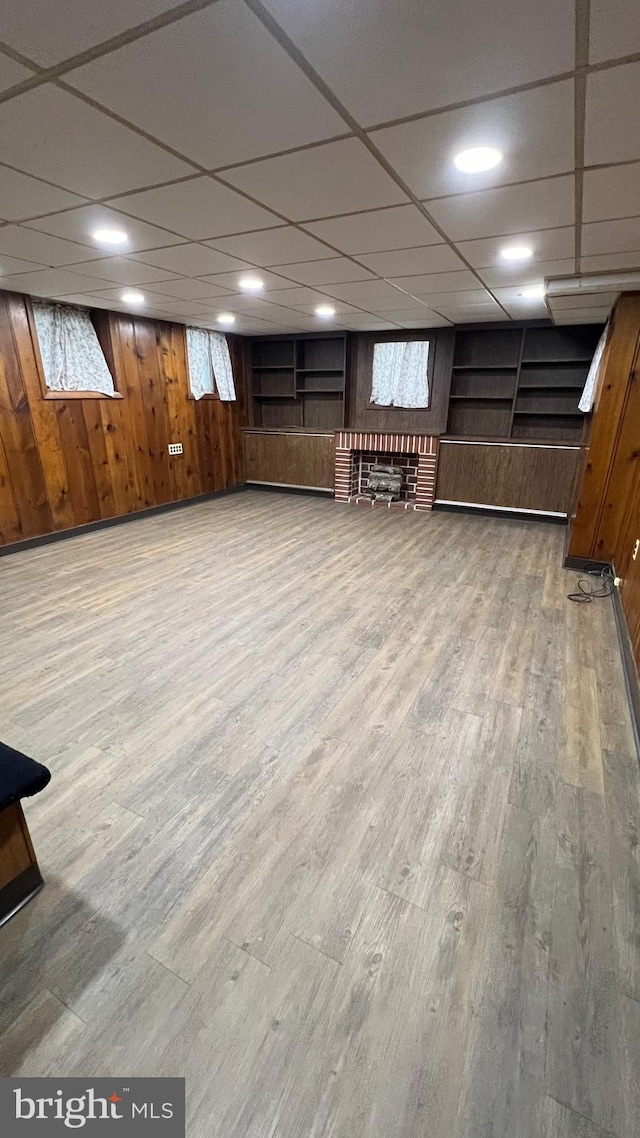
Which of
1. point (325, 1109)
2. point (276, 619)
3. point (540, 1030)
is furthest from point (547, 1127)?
point (276, 619)

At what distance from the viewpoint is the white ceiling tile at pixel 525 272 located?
2.88m

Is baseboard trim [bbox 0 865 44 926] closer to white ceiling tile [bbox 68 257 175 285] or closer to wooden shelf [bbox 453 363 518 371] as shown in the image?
white ceiling tile [bbox 68 257 175 285]

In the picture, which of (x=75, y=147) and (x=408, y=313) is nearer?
(x=75, y=147)

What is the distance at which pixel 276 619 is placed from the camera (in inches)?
123

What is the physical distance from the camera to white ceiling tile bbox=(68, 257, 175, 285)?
9.78ft

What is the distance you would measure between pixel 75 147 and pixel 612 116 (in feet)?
5.73

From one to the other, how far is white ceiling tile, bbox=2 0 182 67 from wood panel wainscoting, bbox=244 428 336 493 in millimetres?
5458

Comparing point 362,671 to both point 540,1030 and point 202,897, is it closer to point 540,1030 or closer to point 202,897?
point 202,897

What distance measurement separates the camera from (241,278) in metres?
3.33

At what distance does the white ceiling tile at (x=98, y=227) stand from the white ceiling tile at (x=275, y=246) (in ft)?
1.01

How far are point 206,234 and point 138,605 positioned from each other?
7.76 feet

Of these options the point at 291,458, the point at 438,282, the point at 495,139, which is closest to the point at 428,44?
the point at 495,139

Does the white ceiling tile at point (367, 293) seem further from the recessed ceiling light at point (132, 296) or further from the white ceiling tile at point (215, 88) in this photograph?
the white ceiling tile at point (215, 88)

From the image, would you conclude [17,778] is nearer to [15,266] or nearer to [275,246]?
[275,246]
